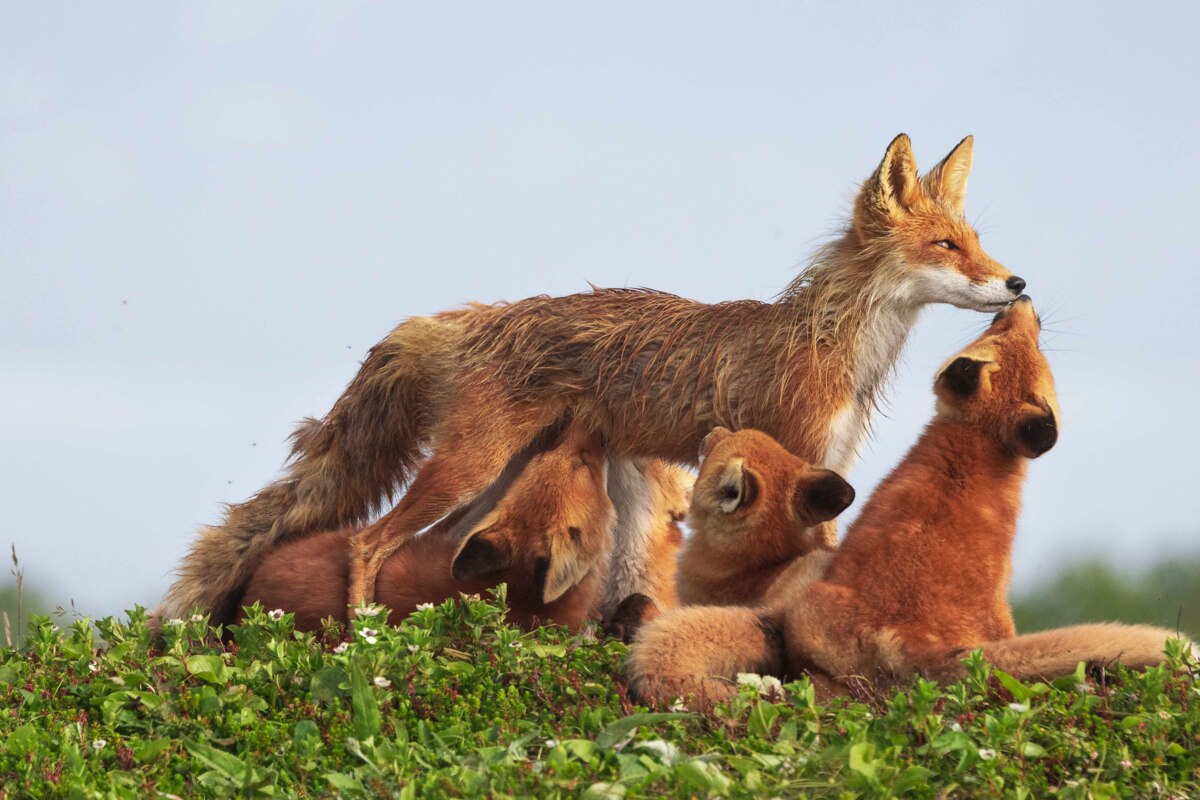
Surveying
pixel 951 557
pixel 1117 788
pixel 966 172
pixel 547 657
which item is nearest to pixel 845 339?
pixel 966 172

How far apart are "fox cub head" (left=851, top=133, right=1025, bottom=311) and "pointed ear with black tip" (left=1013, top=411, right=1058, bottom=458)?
1724 mm

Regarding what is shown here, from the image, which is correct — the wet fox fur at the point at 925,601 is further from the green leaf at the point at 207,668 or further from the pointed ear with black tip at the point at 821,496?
the green leaf at the point at 207,668

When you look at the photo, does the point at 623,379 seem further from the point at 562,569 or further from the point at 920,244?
the point at 920,244

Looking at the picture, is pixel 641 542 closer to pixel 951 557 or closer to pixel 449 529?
pixel 449 529

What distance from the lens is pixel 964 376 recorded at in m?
5.36

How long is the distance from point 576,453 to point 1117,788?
3541 millimetres

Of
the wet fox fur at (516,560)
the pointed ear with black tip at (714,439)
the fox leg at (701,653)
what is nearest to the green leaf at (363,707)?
the fox leg at (701,653)

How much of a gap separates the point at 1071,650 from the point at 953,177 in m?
3.49

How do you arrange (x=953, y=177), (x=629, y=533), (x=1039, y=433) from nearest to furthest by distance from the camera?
1. (x=1039, y=433)
2. (x=953, y=177)
3. (x=629, y=533)

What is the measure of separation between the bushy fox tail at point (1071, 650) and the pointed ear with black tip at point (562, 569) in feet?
7.27

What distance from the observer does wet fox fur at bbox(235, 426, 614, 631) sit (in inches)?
244

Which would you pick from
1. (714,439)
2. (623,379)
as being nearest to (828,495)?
(714,439)

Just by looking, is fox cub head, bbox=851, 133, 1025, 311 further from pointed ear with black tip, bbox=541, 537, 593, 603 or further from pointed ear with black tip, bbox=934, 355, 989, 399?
pointed ear with black tip, bbox=541, 537, 593, 603

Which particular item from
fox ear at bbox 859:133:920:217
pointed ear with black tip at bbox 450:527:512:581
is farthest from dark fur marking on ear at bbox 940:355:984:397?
pointed ear with black tip at bbox 450:527:512:581
